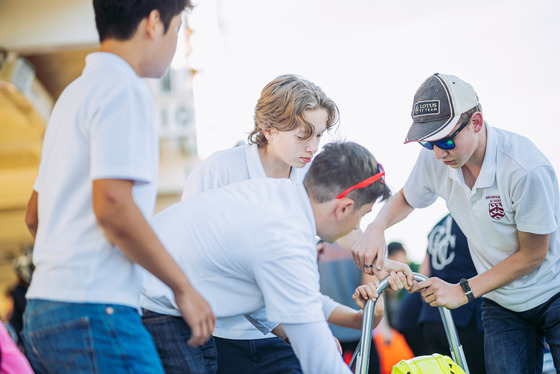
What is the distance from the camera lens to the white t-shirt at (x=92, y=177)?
60.0 inches

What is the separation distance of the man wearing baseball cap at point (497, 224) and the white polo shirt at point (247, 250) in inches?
33.4

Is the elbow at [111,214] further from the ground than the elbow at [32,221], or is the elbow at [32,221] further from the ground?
the elbow at [111,214]

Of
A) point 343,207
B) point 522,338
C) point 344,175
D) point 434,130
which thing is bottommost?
point 522,338

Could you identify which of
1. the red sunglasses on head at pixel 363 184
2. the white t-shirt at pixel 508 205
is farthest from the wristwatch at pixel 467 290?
the red sunglasses on head at pixel 363 184

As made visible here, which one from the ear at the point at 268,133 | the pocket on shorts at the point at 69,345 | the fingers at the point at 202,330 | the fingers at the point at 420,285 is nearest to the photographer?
the pocket on shorts at the point at 69,345

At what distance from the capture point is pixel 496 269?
2.70m

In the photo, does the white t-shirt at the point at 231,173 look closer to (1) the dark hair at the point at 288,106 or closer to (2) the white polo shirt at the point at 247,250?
(1) the dark hair at the point at 288,106

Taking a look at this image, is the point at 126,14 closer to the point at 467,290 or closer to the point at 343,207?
the point at 343,207

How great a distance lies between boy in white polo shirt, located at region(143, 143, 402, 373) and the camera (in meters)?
1.85

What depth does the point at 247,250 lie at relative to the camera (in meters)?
1.87

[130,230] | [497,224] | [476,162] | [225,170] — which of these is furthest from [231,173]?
[130,230]

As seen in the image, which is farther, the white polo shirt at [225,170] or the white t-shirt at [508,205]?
the white polo shirt at [225,170]

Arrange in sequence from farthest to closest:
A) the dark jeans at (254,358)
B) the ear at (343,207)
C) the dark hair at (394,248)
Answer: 1. the dark hair at (394,248)
2. the dark jeans at (254,358)
3. the ear at (343,207)

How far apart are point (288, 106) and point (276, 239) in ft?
3.87
